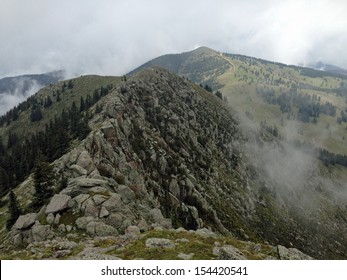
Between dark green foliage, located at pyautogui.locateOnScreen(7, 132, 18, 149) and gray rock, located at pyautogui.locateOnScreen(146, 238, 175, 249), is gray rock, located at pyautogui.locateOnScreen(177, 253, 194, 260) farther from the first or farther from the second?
dark green foliage, located at pyautogui.locateOnScreen(7, 132, 18, 149)

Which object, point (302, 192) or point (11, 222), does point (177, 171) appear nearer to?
point (11, 222)

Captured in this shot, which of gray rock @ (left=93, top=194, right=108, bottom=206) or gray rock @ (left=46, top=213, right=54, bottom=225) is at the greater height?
gray rock @ (left=93, top=194, right=108, bottom=206)

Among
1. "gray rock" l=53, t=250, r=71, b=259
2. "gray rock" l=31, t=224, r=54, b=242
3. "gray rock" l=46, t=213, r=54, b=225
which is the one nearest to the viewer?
"gray rock" l=53, t=250, r=71, b=259

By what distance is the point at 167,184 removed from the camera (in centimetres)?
9525

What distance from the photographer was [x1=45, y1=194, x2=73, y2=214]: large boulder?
43250mm

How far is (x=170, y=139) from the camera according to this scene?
123688 millimetres

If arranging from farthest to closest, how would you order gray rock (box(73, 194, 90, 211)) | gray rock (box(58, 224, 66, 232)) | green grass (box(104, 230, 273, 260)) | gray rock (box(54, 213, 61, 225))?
gray rock (box(73, 194, 90, 211)) < gray rock (box(54, 213, 61, 225)) < gray rock (box(58, 224, 66, 232)) < green grass (box(104, 230, 273, 260))

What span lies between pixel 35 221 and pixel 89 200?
760 cm

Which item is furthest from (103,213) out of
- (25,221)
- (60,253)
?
(60,253)

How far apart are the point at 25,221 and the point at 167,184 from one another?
5597 centimetres

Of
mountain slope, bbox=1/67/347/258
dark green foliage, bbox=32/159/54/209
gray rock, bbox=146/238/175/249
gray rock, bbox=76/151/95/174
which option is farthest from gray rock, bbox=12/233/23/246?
gray rock, bbox=76/151/95/174

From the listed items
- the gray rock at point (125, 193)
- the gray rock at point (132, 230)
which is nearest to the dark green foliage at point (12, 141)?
the gray rock at point (125, 193)

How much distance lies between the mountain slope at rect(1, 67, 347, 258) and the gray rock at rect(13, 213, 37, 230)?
7.0 inches

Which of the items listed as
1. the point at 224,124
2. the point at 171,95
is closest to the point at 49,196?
the point at 171,95
